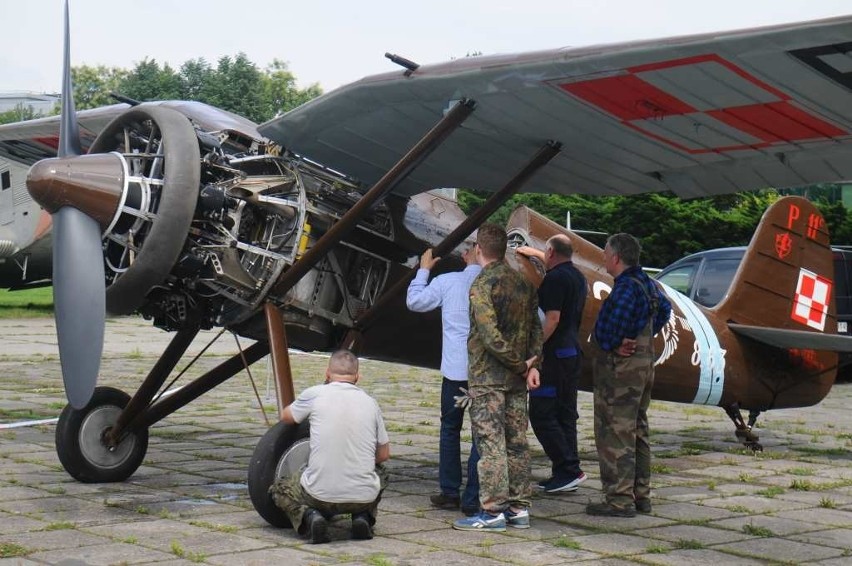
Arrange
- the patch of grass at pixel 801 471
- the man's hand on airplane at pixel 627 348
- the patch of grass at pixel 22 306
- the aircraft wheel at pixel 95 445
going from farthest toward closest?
1. the patch of grass at pixel 22 306
2. the patch of grass at pixel 801 471
3. the aircraft wheel at pixel 95 445
4. the man's hand on airplane at pixel 627 348

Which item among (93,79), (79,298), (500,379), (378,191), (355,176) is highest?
(93,79)

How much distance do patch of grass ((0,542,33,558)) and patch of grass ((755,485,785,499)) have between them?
16.1 ft

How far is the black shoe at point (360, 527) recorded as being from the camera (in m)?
6.02

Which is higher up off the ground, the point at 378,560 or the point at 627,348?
the point at 627,348

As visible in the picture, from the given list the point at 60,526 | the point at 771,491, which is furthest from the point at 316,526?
the point at 771,491

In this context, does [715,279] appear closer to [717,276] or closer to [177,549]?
[717,276]

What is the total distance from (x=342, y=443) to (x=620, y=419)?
1949mm

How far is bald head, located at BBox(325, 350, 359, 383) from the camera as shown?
20.5 feet

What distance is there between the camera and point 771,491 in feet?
26.0

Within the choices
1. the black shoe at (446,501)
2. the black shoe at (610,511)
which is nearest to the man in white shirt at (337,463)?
the black shoe at (446,501)

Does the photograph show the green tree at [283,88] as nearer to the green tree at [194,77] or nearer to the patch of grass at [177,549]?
the green tree at [194,77]

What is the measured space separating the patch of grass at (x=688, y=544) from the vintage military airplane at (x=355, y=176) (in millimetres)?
2231

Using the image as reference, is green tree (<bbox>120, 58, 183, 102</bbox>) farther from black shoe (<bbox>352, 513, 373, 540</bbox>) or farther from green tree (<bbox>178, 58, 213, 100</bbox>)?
black shoe (<bbox>352, 513, 373, 540</bbox>)

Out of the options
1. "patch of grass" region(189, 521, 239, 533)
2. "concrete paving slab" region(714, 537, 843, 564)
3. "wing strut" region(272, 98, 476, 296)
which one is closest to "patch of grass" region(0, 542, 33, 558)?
"patch of grass" region(189, 521, 239, 533)
